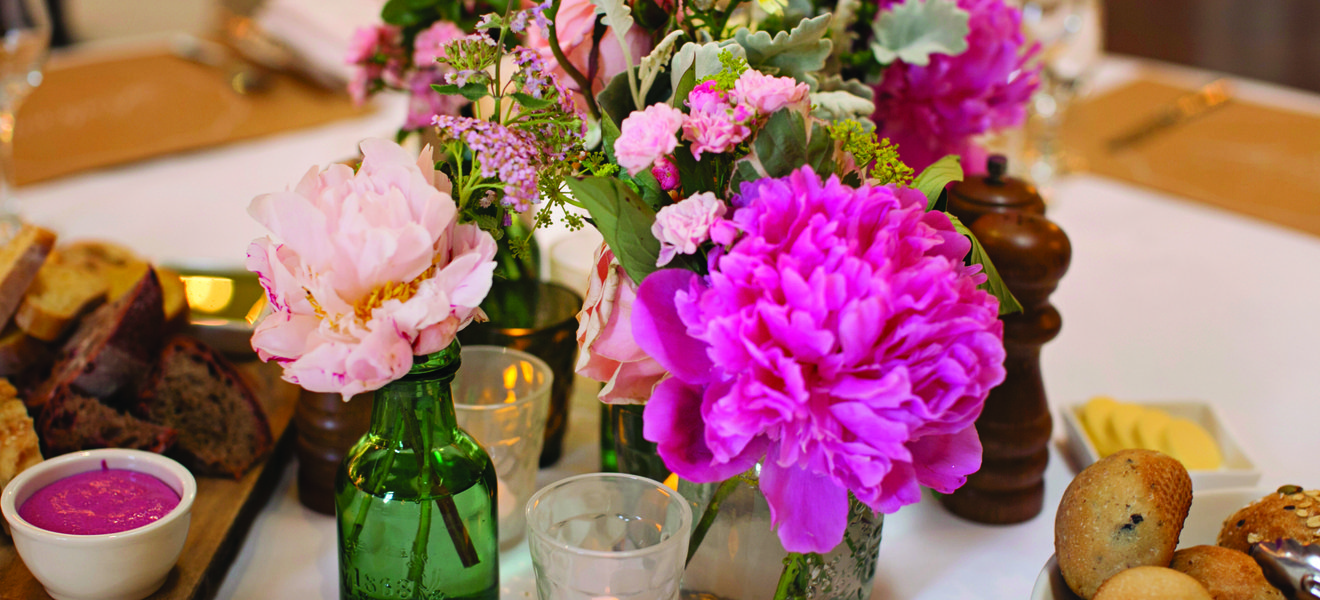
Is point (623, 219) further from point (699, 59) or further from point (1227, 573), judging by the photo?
point (1227, 573)

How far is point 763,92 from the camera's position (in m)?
0.37

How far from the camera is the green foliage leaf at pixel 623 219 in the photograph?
0.38 metres

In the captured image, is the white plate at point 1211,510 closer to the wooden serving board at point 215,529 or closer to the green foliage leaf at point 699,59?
the green foliage leaf at point 699,59

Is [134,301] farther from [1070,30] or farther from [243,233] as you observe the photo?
[1070,30]

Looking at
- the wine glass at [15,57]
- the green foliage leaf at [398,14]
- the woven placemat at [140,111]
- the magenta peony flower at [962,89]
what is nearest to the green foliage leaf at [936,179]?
the magenta peony flower at [962,89]

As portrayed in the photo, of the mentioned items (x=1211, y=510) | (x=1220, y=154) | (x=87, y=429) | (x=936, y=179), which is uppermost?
(x=936, y=179)

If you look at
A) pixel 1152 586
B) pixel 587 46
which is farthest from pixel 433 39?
pixel 1152 586

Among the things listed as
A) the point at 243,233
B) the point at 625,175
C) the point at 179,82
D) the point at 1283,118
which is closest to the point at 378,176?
the point at 625,175

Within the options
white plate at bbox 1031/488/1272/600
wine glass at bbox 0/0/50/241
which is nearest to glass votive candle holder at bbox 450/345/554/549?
white plate at bbox 1031/488/1272/600

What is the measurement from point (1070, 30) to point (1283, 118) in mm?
410

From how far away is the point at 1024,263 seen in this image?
52 cm

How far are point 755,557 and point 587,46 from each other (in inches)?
10.3

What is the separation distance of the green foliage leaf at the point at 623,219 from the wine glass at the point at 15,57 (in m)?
0.72

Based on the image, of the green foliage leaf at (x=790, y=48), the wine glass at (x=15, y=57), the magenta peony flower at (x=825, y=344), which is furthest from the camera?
the wine glass at (x=15, y=57)
